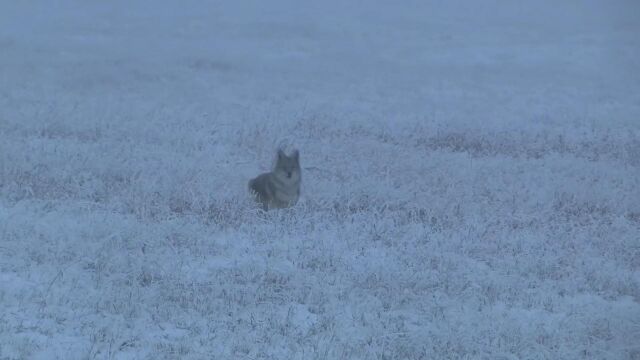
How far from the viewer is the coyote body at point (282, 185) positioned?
10359mm

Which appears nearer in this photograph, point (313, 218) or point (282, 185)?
point (313, 218)

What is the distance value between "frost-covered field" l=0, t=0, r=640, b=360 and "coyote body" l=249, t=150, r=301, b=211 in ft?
0.85

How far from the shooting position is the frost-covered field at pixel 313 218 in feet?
23.5

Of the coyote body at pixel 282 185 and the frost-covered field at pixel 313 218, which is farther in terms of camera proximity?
the coyote body at pixel 282 185

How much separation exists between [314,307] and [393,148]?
7603 millimetres

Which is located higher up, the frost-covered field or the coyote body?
the coyote body

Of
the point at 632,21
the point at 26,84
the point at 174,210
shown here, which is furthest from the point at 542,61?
the point at 174,210

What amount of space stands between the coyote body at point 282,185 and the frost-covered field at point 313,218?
260 millimetres

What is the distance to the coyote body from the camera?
10.4 metres

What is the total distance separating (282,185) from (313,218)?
2.14 feet

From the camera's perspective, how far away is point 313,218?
10203 millimetres

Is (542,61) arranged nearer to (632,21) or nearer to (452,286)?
(632,21)

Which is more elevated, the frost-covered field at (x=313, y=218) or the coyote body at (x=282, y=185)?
the coyote body at (x=282, y=185)

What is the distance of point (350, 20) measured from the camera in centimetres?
3856
